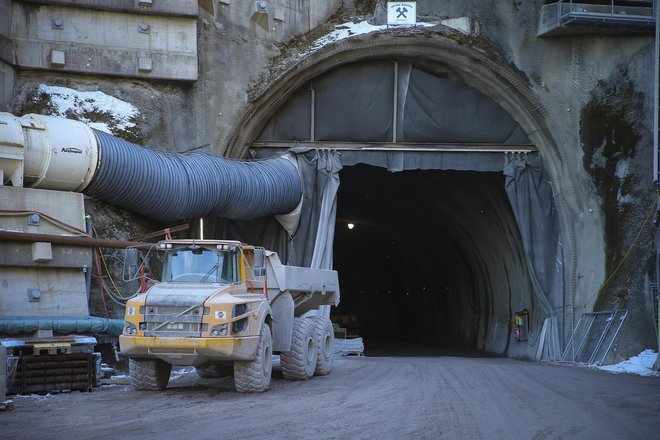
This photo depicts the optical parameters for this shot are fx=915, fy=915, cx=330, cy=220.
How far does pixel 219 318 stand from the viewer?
1457 centimetres

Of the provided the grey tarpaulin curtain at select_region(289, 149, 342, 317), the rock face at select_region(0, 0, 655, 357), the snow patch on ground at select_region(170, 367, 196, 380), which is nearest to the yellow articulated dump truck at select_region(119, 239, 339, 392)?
the snow patch on ground at select_region(170, 367, 196, 380)

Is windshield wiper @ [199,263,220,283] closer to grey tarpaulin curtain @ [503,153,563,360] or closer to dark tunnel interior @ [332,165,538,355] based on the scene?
grey tarpaulin curtain @ [503,153,563,360]

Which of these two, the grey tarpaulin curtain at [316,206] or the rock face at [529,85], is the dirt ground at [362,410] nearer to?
the rock face at [529,85]

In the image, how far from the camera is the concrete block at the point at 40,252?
17.3 metres

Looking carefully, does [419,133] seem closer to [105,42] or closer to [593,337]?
[593,337]

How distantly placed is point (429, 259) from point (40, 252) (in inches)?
1131

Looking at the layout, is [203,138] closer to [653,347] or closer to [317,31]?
[317,31]

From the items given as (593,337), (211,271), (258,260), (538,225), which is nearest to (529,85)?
(538,225)

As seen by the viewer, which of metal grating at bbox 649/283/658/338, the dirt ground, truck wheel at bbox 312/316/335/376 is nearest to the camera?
the dirt ground

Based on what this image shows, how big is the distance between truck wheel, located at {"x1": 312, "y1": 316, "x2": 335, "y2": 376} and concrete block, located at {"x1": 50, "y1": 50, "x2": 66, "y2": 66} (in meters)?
9.49

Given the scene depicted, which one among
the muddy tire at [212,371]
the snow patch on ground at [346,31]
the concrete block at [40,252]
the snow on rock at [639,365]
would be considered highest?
the snow patch on ground at [346,31]

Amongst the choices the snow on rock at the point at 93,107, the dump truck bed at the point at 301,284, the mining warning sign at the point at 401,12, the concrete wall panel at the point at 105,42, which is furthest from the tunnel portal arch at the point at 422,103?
the dump truck bed at the point at 301,284

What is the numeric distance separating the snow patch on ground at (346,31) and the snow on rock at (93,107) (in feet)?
18.9

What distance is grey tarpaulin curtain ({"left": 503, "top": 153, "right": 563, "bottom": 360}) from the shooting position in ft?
89.4
